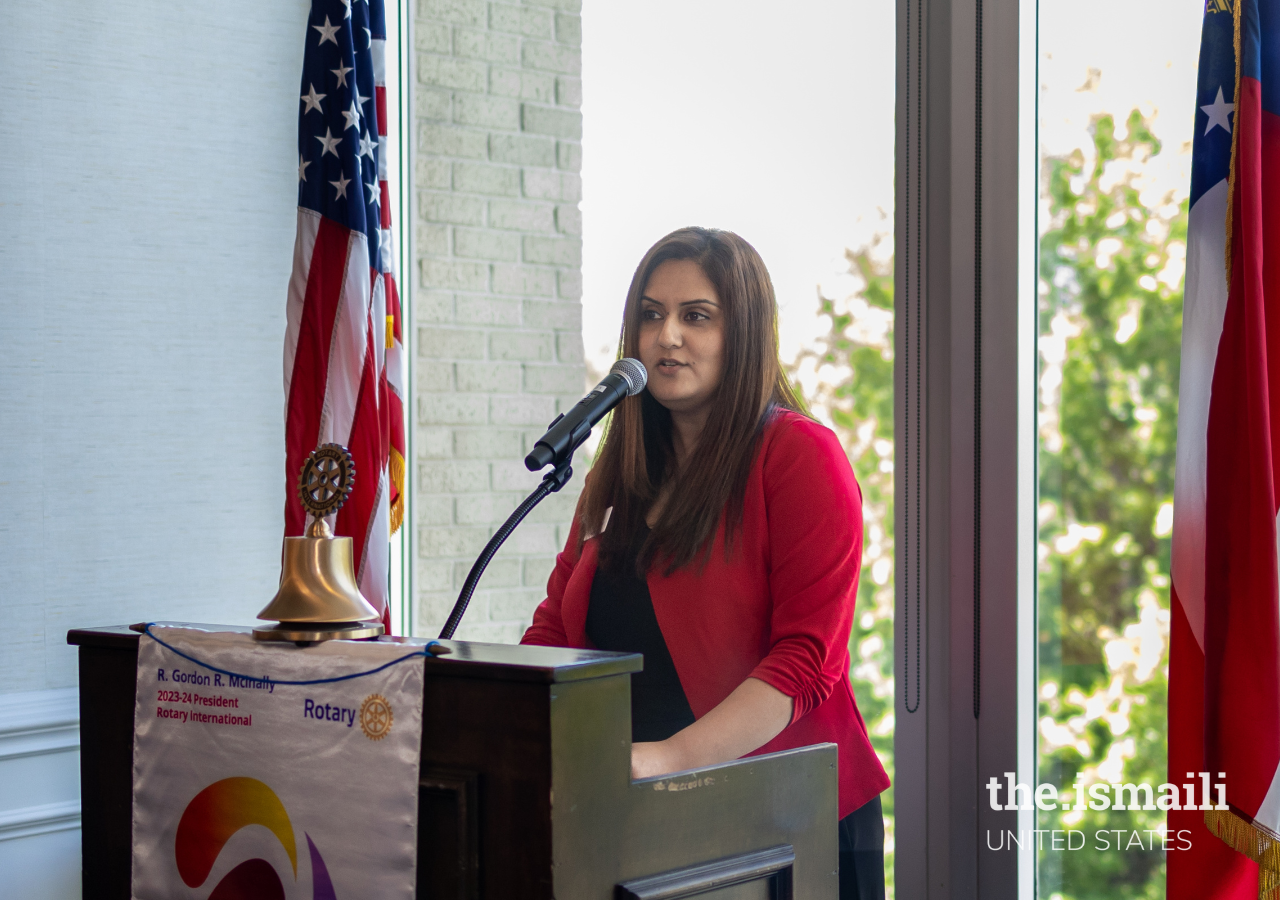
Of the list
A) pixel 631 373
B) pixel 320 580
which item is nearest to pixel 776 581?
pixel 631 373

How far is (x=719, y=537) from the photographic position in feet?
5.83

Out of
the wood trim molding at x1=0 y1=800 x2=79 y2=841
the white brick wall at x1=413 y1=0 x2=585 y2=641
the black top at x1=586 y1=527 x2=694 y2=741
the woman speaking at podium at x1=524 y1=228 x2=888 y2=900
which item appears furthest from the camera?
the white brick wall at x1=413 y1=0 x2=585 y2=641

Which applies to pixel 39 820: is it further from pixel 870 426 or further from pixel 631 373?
pixel 870 426

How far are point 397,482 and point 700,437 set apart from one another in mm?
973

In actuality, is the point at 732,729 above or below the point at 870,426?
below

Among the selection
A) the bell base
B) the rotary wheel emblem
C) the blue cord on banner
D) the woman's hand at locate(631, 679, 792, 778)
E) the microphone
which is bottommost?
the woman's hand at locate(631, 679, 792, 778)

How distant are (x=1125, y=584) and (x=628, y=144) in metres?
1.61

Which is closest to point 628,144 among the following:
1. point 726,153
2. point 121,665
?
point 726,153

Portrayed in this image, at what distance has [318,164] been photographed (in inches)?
95.3

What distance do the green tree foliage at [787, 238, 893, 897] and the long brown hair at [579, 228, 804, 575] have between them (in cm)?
37

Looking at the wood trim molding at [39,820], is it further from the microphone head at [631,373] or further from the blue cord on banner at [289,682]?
the microphone head at [631,373]

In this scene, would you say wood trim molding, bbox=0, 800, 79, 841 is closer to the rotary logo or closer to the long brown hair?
the long brown hair

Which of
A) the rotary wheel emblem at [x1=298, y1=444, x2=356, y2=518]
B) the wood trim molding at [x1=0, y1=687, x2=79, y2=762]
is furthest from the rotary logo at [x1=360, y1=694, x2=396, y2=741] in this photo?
the wood trim molding at [x1=0, y1=687, x2=79, y2=762]

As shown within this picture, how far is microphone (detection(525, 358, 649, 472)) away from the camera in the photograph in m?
1.21
